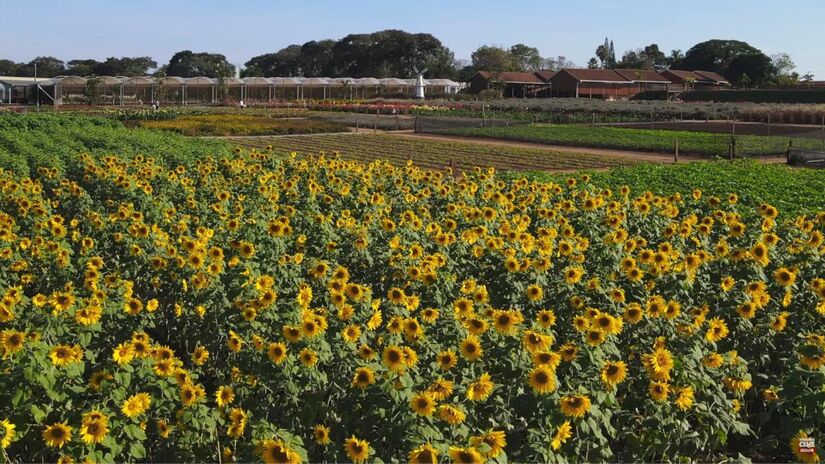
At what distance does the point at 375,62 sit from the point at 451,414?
113323 mm

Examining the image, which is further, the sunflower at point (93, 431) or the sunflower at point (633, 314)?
the sunflower at point (633, 314)

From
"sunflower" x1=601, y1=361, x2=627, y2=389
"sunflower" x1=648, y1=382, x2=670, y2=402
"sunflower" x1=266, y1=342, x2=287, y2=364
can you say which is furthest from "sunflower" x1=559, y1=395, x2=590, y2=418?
"sunflower" x1=266, y1=342, x2=287, y2=364

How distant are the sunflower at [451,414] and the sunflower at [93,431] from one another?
1.43m

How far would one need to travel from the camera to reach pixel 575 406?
11.4ft

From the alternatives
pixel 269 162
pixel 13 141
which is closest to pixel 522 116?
pixel 13 141

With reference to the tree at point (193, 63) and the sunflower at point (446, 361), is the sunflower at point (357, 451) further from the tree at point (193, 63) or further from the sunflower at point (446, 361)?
the tree at point (193, 63)

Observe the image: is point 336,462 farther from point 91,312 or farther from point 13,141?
point 13,141

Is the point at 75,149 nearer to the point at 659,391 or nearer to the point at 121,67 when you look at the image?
the point at 659,391

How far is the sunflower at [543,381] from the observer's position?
3.61 m

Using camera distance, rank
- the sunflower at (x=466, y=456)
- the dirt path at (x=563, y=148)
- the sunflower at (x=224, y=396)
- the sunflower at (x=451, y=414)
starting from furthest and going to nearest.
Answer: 1. the dirt path at (x=563, y=148)
2. the sunflower at (x=224, y=396)
3. the sunflower at (x=451, y=414)
4. the sunflower at (x=466, y=456)

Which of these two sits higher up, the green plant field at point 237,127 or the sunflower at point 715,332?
the green plant field at point 237,127

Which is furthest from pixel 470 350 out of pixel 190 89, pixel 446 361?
pixel 190 89

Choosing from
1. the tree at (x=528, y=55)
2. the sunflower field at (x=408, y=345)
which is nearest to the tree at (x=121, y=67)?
the tree at (x=528, y=55)

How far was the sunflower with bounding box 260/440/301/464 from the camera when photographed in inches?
117
